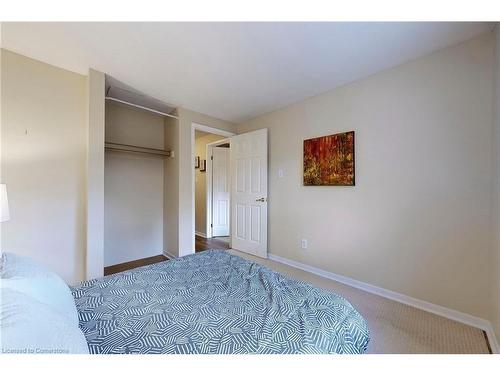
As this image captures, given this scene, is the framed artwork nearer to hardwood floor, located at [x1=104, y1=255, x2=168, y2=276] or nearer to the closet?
the closet

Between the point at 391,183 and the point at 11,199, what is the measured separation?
3.66m

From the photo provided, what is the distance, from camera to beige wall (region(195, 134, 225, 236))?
190 inches

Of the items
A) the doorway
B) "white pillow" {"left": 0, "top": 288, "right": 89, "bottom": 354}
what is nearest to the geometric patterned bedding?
"white pillow" {"left": 0, "top": 288, "right": 89, "bottom": 354}

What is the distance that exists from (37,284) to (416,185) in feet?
8.85

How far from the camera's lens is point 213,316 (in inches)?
37.1

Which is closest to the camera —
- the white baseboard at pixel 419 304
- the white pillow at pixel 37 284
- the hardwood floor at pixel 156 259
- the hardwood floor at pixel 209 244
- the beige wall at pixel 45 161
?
the white pillow at pixel 37 284

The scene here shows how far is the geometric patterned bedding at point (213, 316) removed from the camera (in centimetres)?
78

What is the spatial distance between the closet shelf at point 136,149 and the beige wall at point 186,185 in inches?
13.7

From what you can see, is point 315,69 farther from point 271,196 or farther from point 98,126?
point 98,126

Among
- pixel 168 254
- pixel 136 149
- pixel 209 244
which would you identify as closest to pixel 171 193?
pixel 136 149

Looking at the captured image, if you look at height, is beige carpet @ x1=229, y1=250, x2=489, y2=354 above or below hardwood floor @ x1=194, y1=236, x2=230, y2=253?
above

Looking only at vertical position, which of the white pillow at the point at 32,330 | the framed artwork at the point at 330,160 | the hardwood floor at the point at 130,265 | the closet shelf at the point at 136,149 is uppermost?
the closet shelf at the point at 136,149

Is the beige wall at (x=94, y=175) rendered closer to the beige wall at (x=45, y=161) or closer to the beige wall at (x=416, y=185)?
the beige wall at (x=45, y=161)

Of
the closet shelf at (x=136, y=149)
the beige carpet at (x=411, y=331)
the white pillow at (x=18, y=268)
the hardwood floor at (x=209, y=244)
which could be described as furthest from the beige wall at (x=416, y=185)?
the white pillow at (x=18, y=268)
